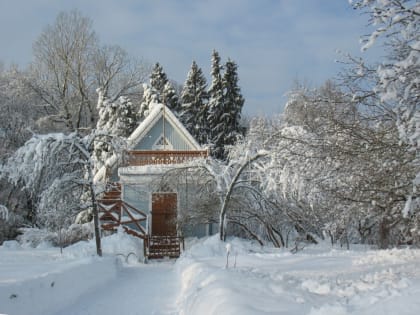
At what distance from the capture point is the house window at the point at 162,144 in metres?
26.2

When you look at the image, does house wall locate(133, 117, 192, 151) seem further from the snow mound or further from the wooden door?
the snow mound

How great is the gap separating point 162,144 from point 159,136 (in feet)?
1.76

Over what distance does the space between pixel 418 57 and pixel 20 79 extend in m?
31.2

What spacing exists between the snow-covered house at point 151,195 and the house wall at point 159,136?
0.44 feet

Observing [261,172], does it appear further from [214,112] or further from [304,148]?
[214,112]

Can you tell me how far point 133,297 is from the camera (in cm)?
996

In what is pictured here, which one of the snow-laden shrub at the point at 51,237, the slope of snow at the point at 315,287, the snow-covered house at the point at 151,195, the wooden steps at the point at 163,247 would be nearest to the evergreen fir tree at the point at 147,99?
the snow-covered house at the point at 151,195

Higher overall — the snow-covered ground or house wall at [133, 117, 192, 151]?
house wall at [133, 117, 192, 151]

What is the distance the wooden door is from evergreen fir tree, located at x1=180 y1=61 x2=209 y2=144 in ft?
45.2

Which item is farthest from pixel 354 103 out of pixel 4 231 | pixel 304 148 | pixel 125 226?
pixel 4 231

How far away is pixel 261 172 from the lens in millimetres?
19297

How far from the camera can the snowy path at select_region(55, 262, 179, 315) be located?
852 cm

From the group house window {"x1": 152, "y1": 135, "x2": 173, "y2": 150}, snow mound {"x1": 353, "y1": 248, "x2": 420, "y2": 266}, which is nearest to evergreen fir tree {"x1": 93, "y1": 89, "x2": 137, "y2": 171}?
house window {"x1": 152, "y1": 135, "x2": 173, "y2": 150}

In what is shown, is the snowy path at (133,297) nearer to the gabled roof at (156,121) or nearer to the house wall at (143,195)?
the house wall at (143,195)
